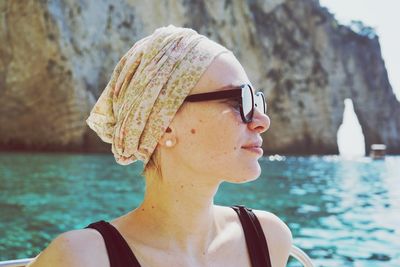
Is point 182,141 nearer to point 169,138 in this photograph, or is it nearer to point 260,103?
point 169,138

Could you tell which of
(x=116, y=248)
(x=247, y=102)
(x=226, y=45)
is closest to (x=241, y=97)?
(x=247, y=102)

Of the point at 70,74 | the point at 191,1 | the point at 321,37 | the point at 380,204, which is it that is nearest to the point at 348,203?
the point at 380,204

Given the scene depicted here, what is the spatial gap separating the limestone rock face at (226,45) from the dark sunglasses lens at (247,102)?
77.1 feet

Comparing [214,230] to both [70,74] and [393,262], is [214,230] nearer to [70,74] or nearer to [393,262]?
[393,262]

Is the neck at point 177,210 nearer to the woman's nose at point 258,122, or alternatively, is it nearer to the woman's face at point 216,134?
the woman's face at point 216,134

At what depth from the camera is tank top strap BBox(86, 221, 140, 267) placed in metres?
1.04

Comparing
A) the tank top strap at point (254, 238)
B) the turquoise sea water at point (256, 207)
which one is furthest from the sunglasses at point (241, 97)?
the turquoise sea water at point (256, 207)

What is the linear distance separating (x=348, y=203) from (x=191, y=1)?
2380 cm

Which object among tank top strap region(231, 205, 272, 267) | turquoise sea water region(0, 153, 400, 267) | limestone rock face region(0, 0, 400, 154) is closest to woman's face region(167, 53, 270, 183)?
tank top strap region(231, 205, 272, 267)

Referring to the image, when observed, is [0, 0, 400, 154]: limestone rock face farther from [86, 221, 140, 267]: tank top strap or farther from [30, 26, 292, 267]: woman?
[86, 221, 140, 267]: tank top strap

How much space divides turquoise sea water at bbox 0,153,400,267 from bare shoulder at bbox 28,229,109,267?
14.7ft

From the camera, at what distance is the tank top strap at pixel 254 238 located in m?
1.24

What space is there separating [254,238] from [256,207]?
7605 mm

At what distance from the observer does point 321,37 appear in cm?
4156
